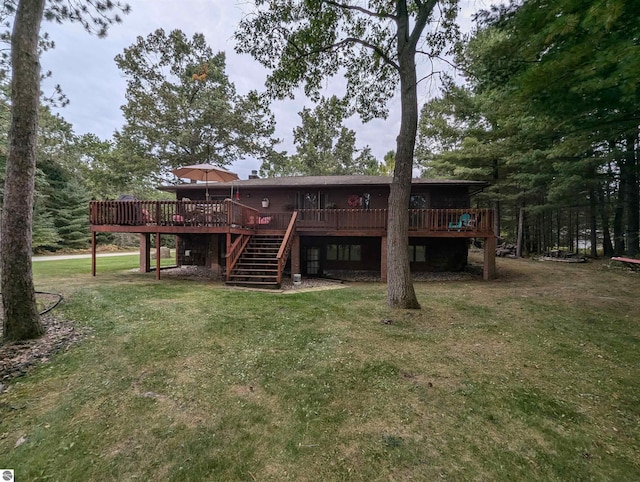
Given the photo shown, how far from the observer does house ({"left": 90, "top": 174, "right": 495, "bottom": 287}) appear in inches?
370

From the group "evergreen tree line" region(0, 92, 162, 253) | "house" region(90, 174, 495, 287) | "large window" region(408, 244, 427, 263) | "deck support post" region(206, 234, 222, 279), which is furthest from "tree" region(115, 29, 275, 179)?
"large window" region(408, 244, 427, 263)

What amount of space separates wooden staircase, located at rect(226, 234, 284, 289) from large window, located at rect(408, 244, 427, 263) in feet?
19.3

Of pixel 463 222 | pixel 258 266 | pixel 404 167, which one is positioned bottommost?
pixel 258 266

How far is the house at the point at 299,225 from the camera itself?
9398 mm

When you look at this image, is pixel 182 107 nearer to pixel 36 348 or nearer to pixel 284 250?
pixel 284 250

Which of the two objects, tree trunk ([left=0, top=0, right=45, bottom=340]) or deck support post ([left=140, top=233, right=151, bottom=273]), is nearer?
tree trunk ([left=0, top=0, right=45, bottom=340])

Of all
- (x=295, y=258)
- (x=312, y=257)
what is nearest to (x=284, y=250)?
(x=295, y=258)

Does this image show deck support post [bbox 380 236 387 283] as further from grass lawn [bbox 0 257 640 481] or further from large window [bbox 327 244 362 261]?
grass lawn [bbox 0 257 640 481]

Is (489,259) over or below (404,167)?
below

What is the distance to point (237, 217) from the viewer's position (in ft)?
31.6

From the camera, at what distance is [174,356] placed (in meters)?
3.91

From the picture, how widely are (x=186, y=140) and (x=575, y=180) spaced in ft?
72.2

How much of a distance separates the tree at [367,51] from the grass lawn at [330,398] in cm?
228

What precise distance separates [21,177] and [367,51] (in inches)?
336
